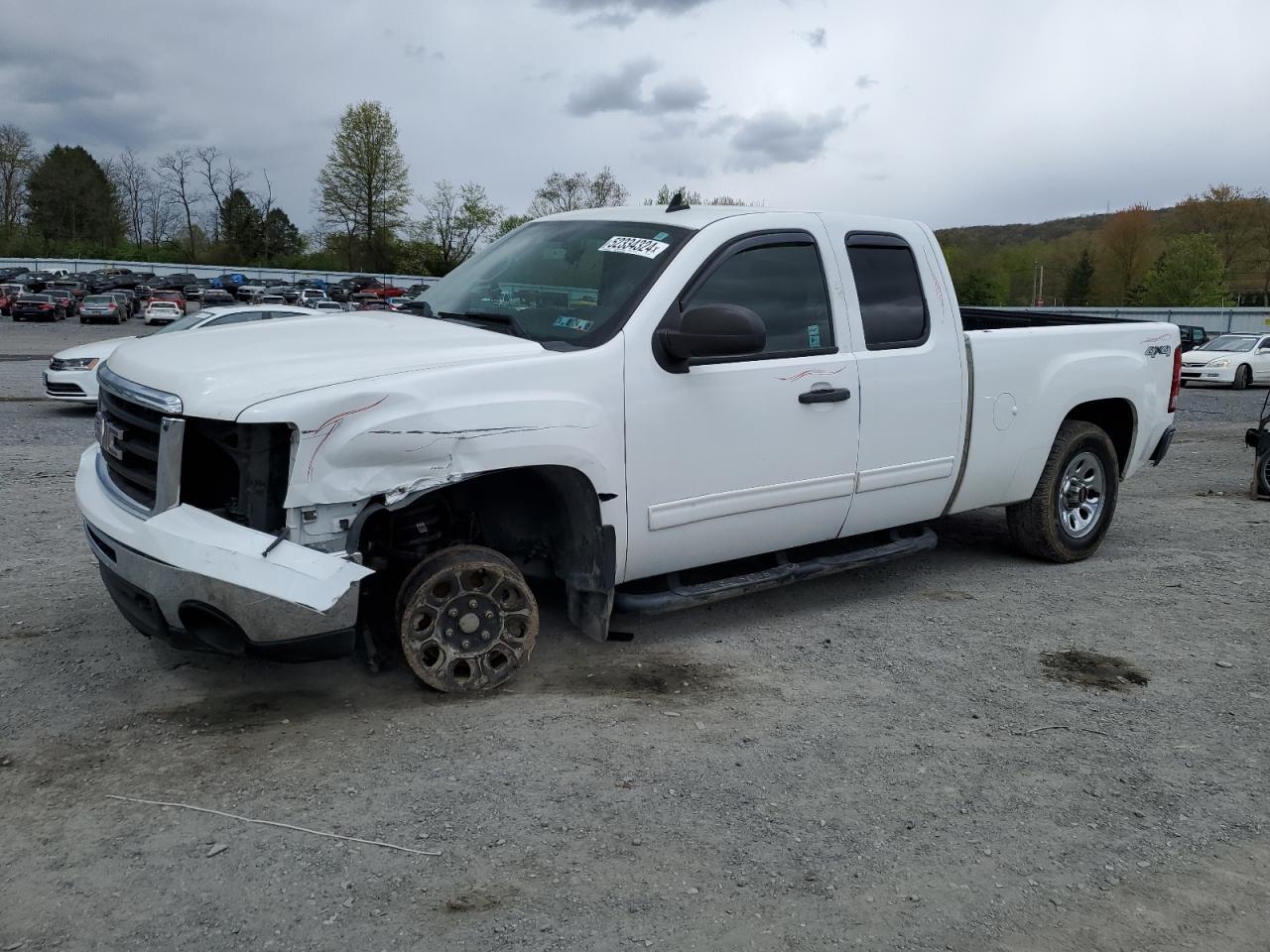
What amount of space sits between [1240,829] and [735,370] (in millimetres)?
2478

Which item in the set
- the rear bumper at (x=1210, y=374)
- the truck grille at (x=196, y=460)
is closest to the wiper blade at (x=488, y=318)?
the truck grille at (x=196, y=460)

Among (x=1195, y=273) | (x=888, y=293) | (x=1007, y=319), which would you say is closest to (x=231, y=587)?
(x=888, y=293)

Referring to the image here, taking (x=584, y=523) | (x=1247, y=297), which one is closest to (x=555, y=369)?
(x=584, y=523)

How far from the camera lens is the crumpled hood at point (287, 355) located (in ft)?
12.2

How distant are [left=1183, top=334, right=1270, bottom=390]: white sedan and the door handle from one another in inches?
908

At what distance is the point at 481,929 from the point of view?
2.84m

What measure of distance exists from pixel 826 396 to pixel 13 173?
100 metres

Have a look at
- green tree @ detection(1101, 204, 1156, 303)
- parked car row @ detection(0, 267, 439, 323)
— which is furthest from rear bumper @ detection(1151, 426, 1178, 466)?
green tree @ detection(1101, 204, 1156, 303)

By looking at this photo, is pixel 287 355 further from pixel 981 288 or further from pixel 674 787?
pixel 981 288

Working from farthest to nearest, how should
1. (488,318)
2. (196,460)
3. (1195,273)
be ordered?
(1195,273) → (488,318) → (196,460)

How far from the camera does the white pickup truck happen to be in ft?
12.4

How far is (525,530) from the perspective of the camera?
4.68 metres

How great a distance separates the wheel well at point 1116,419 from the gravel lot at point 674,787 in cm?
144

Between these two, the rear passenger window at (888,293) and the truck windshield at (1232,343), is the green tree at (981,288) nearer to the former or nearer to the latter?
the truck windshield at (1232,343)
